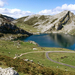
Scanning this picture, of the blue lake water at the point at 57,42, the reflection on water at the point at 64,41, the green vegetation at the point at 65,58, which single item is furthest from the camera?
the reflection on water at the point at 64,41

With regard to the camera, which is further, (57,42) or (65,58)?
(57,42)

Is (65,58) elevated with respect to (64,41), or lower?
elevated

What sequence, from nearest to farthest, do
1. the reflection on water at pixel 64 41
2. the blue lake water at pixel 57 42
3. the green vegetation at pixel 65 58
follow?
the green vegetation at pixel 65 58 < the blue lake water at pixel 57 42 < the reflection on water at pixel 64 41

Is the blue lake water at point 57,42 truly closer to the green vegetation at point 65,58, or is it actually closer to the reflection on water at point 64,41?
the reflection on water at point 64,41

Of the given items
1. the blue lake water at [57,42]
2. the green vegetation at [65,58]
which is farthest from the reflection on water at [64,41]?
the green vegetation at [65,58]

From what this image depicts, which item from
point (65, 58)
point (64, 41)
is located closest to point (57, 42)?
point (64, 41)

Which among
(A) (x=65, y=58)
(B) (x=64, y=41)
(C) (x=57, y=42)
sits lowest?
(C) (x=57, y=42)

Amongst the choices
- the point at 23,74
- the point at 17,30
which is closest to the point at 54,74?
the point at 23,74

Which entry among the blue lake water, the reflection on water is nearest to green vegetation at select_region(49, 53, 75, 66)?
the blue lake water

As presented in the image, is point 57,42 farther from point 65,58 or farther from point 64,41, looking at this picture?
point 65,58

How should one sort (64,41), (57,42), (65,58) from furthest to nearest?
(64,41), (57,42), (65,58)

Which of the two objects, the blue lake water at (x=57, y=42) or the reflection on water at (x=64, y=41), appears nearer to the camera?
the blue lake water at (x=57, y=42)

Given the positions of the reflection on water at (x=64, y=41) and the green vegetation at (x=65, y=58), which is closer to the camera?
the green vegetation at (x=65, y=58)

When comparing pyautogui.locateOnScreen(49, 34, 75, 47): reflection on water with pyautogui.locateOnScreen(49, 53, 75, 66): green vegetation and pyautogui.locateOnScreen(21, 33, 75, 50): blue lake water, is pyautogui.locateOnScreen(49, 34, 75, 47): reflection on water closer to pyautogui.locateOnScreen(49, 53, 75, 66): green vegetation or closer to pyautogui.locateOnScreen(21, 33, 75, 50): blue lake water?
pyautogui.locateOnScreen(21, 33, 75, 50): blue lake water
